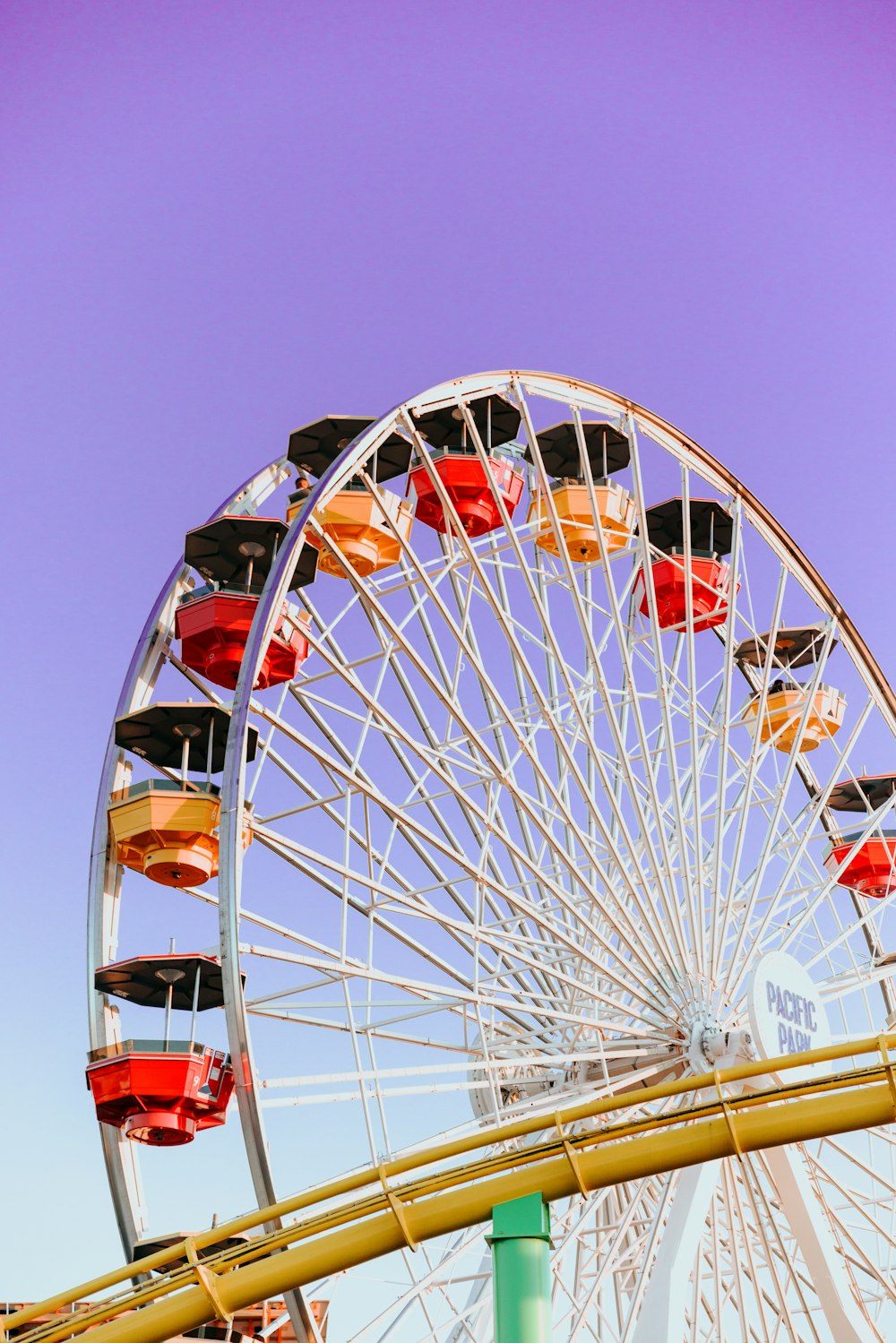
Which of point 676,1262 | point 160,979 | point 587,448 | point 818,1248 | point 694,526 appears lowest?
point 818,1248

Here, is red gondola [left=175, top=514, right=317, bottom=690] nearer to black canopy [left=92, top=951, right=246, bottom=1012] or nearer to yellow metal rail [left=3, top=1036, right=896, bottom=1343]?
black canopy [left=92, top=951, right=246, bottom=1012]

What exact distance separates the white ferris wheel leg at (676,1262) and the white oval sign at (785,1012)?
1.12m

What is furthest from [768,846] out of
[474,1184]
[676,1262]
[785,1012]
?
[474,1184]

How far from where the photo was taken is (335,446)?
1553 cm

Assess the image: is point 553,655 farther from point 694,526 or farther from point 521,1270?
point 521,1270

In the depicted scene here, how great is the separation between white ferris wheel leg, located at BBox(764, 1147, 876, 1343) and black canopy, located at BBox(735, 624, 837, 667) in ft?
24.0

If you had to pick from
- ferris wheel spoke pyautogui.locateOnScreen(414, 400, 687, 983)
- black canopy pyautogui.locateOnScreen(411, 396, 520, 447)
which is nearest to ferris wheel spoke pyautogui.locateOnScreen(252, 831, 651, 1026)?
ferris wheel spoke pyautogui.locateOnScreen(414, 400, 687, 983)

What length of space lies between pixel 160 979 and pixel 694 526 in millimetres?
8480

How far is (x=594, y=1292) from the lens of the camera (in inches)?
451

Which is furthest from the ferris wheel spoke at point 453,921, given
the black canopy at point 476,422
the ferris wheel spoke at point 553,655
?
the black canopy at point 476,422

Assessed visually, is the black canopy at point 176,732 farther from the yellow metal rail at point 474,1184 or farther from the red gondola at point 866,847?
the red gondola at point 866,847

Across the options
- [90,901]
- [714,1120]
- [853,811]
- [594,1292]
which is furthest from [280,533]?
[853,811]

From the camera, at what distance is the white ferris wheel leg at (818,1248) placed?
11781mm

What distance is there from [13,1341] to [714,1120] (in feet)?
13.2
